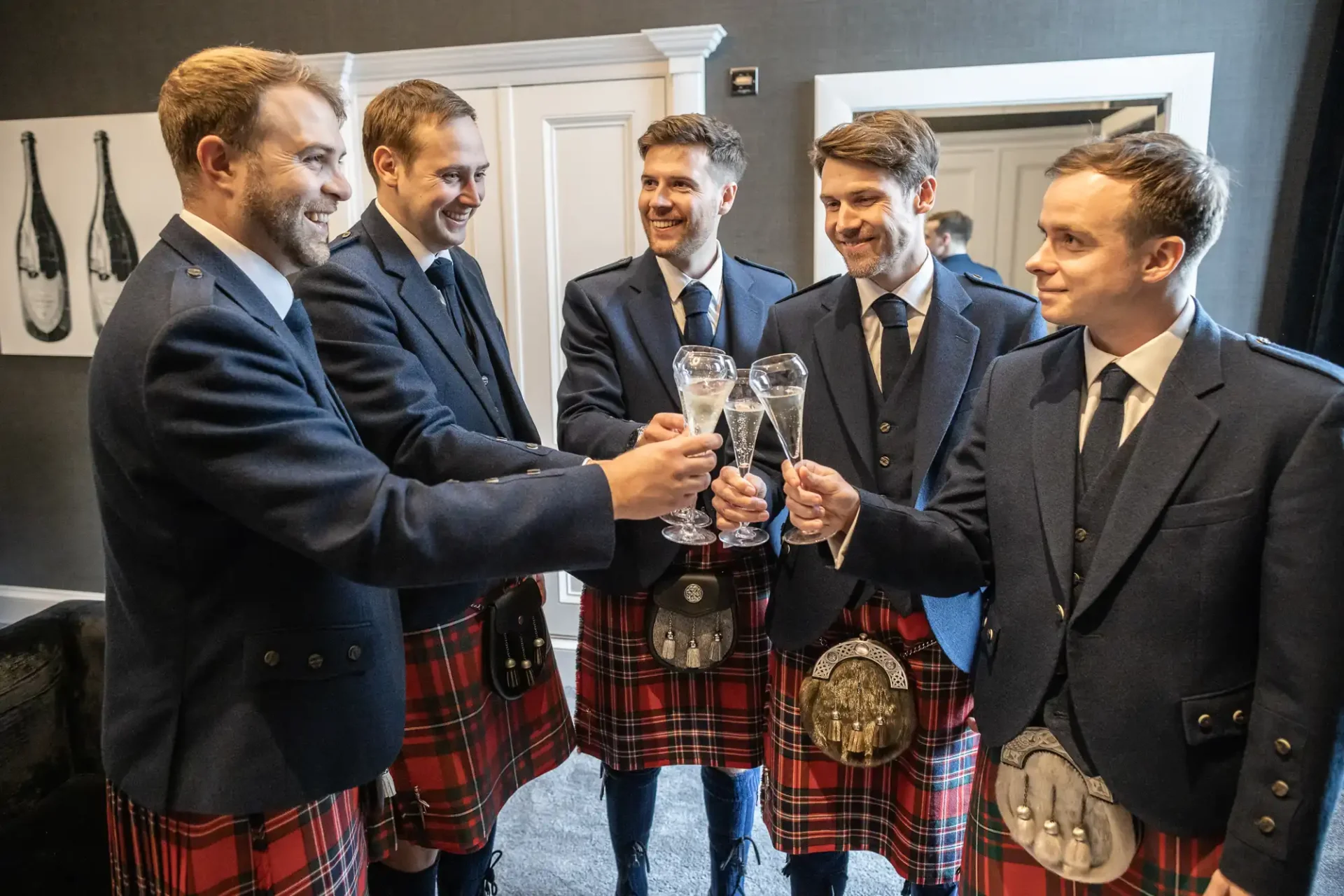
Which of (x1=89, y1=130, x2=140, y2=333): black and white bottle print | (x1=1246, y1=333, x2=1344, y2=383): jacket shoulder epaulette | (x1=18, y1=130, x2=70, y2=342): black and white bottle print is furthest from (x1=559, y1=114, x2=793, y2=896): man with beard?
(x1=18, y1=130, x2=70, y2=342): black and white bottle print

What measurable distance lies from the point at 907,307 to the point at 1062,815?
922 millimetres

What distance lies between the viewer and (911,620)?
1.70 m

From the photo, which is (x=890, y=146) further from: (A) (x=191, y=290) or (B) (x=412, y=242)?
(A) (x=191, y=290)

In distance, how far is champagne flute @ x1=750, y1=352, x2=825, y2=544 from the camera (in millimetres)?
1465

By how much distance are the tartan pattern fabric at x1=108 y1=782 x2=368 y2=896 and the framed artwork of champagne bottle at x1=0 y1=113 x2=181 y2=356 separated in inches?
123

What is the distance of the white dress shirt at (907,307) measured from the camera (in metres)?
1.76

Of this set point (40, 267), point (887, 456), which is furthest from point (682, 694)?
point (40, 267)

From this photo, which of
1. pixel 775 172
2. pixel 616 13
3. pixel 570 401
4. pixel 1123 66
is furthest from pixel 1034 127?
pixel 570 401

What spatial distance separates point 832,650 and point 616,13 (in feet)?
8.34

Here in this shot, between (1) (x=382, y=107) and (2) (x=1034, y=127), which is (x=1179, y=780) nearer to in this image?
(1) (x=382, y=107)

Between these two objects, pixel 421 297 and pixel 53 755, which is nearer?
pixel 421 297

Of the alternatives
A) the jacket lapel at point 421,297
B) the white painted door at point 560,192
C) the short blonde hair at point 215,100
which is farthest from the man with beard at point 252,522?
the white painted door at point 560,192

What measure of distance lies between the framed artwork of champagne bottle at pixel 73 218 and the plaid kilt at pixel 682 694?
2.92m

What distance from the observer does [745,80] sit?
126 inches
